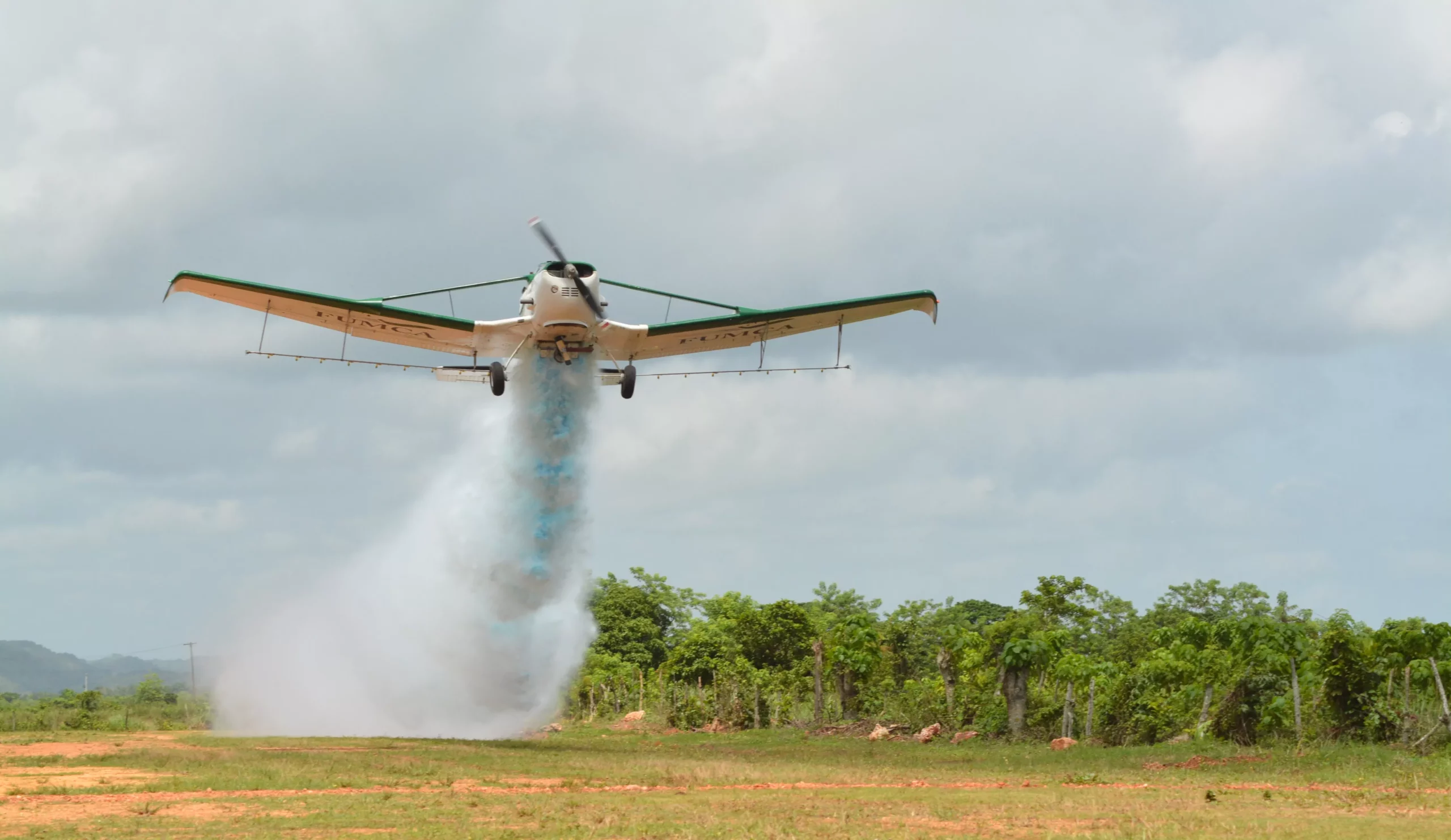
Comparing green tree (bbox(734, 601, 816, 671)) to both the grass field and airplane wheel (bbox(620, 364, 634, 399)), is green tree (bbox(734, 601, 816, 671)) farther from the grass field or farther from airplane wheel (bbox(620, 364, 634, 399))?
airplane wheel (bbox(620, 364, 634, 399))

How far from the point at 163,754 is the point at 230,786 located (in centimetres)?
818

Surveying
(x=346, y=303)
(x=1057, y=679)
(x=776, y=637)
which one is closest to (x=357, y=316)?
(x=346, y=303)

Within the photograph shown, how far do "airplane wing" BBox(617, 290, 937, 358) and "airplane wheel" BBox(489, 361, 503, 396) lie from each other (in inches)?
150

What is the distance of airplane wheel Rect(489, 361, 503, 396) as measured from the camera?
31828 mm

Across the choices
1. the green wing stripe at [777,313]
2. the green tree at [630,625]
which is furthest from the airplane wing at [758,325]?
the green tree at [630,625]

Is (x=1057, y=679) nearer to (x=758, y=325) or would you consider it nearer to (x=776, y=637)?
(x=758, y=325)

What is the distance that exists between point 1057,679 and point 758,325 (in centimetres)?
1406

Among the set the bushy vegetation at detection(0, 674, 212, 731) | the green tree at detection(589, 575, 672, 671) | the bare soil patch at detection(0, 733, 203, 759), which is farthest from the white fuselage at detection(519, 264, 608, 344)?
the green tree at detection(589, 575, 672, 671)

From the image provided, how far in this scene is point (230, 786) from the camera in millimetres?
22359

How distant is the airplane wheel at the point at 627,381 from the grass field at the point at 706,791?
9.64 m

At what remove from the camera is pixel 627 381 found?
108 ft

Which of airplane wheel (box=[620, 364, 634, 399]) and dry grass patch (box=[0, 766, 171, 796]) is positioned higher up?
airplane wheel (box=[620, 364, 634, 399])

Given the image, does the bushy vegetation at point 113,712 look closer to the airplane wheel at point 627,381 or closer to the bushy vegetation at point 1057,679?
the bushy vegetation at point 1057,679

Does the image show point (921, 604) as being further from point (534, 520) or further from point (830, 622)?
point (534, 520)
